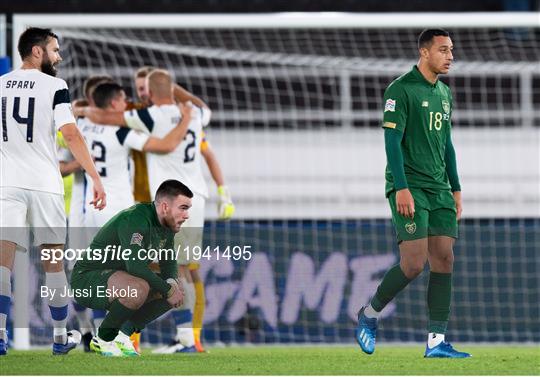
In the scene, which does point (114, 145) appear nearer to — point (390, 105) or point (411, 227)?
point (390, 105)

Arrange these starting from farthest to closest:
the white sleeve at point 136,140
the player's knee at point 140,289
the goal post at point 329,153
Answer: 1. the goal post at point 329,153
2. the white sleeve at point 136,140
3. the player's knee at point 140,289

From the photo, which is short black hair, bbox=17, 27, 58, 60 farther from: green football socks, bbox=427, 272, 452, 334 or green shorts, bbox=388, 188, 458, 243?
green football socks, bbox=427, 272, 452, 334

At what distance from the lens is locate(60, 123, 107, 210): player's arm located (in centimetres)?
702

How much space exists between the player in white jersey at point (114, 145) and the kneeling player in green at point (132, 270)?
60.7 inches

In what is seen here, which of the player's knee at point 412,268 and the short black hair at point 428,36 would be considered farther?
the short black hair at point 428,36

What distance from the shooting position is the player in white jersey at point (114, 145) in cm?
887

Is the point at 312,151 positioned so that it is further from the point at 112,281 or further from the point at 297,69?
the point at 112,281

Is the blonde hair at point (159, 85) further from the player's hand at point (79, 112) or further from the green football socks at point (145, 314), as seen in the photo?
the green football socks at point (145, 314)

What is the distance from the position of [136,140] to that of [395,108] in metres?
2.49

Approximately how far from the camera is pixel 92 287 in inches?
288

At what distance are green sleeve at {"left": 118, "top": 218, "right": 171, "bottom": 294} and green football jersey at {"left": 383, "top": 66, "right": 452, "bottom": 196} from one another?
4.41 ft

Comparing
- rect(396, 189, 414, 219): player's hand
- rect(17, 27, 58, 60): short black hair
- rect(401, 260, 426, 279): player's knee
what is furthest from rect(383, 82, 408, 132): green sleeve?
rect(17, 27, 58, 60): short black hair
